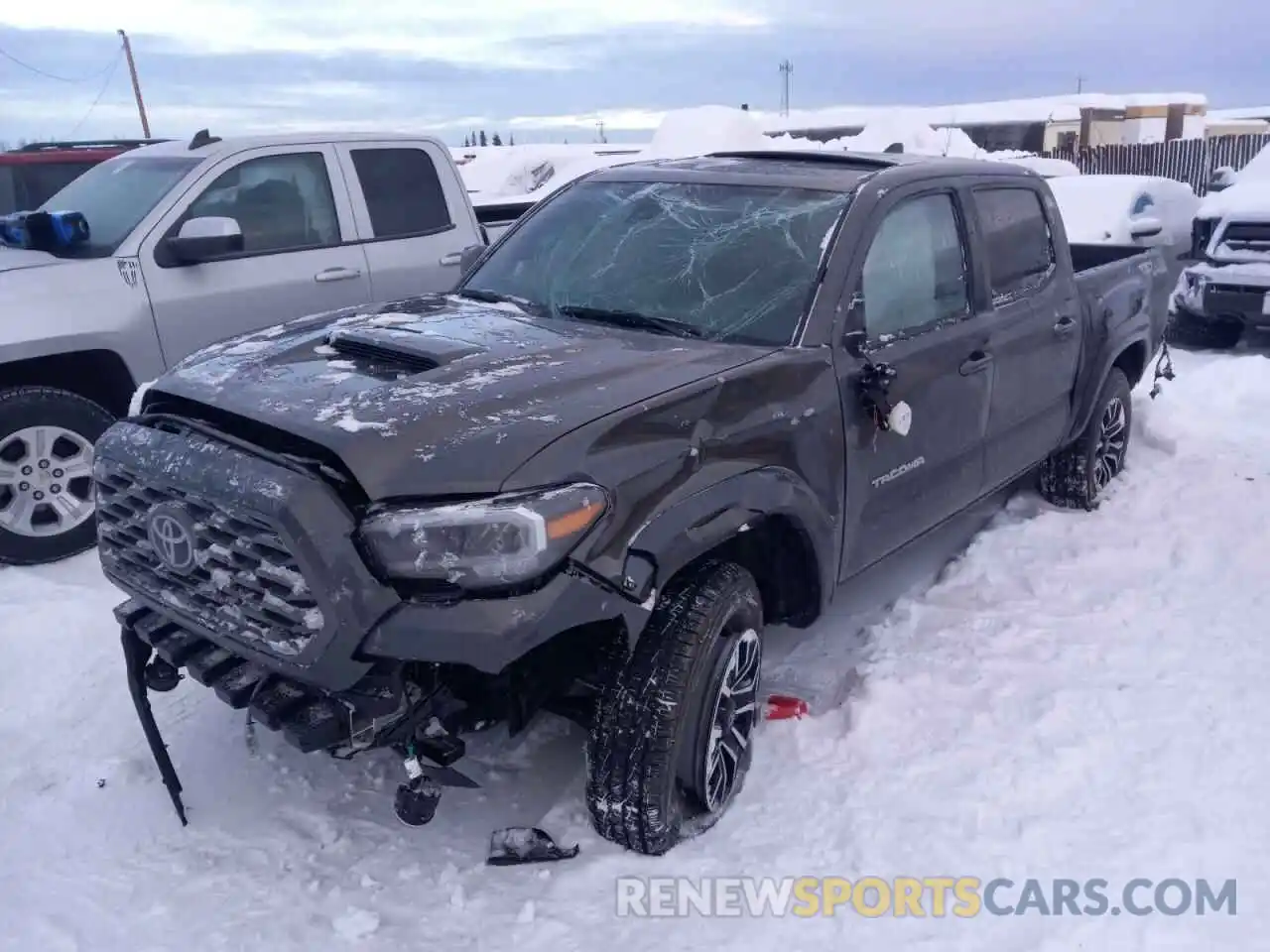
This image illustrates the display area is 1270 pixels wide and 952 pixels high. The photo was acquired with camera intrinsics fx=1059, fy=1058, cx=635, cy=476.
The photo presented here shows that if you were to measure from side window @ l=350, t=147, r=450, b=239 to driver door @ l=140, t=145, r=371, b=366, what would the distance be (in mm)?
187

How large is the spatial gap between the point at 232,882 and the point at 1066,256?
433 centimetres

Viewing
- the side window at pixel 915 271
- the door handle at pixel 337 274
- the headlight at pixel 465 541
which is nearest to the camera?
the headlight at pixel 465 541

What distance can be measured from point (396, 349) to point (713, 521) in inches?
42.7

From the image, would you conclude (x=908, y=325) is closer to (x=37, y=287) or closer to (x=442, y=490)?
(x=442, y=490)

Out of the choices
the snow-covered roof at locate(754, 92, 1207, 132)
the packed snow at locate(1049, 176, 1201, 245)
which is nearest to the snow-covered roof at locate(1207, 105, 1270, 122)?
the snow-covered roof at locate(754, 92, 1207, 132)

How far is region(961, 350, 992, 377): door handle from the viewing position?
4.02 metres

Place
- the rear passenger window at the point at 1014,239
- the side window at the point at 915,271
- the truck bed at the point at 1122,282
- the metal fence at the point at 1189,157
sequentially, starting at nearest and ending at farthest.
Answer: the side window at the point at 915,271 < the rear passenger window at the point at 1014,239 < the truck bed at the point at 1122,282 < the metal fence at the point at 1189,157

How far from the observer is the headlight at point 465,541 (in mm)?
2455

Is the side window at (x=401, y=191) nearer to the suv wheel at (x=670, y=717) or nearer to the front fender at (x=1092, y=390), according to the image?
the front fender at (x=1092, y=390)

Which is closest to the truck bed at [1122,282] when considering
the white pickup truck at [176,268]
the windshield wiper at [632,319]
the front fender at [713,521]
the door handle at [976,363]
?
the door handle at [976,363]

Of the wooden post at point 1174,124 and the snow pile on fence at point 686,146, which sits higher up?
the snow pile on fence at point 686,146

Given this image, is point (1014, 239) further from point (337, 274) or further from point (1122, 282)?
point (337, 274)

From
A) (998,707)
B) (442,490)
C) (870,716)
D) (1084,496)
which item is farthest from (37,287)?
(1084,496)

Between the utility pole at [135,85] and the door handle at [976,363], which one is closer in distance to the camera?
the door handle at [976,363]
